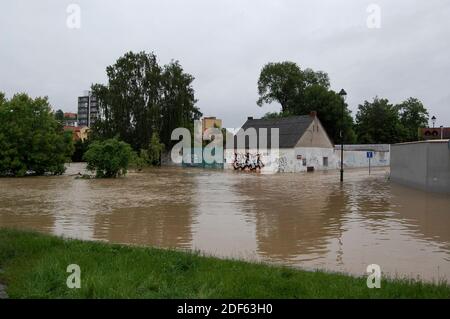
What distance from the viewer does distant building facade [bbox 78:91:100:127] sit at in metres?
64.4

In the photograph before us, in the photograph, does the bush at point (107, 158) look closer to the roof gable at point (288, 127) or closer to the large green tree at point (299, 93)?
the roof gable at point (288, 127)

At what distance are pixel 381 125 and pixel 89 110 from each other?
169 feet

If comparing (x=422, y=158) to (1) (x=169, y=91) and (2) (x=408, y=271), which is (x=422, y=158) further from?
(1) (x=169, y=91)

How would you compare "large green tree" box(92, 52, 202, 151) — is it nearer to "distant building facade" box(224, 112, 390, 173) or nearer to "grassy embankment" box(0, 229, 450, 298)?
"distant building facade" box(224, 112, 390, 173)

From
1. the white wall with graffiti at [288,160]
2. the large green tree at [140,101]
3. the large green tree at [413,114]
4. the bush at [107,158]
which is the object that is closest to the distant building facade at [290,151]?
the white wall with graffiti at [288,160]

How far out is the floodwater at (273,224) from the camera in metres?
9.92

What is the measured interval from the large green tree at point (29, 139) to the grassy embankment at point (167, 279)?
110 ft

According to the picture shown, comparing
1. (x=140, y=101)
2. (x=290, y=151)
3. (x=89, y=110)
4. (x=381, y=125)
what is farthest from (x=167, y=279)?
(x=381, y=125)

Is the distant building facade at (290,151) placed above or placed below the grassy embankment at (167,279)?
above

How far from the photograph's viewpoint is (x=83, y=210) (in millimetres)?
17594

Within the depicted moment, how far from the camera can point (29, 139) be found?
132ft

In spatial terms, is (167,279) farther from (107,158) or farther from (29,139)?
(29,139)

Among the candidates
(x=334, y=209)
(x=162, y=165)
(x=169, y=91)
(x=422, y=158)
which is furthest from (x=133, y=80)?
(x=334, y=209)

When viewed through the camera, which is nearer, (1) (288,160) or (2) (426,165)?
(2) (426,165)
